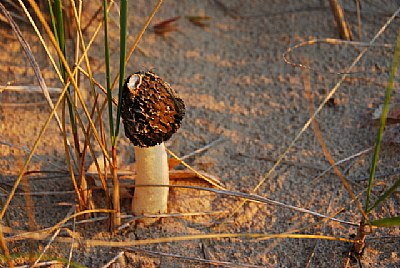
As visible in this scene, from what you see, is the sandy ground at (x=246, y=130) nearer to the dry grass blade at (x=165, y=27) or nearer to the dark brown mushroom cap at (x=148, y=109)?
the dry grass blade at (x=165, y=27)

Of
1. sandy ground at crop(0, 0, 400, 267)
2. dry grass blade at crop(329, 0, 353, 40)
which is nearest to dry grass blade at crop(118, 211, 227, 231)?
sandy ground at crop(0, 0, 400, 267)

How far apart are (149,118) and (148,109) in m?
0.02

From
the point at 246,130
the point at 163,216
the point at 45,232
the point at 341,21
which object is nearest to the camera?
the point at 45,232

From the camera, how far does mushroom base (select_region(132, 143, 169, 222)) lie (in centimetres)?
179

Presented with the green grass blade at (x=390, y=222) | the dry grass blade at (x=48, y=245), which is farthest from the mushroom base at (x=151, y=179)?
the green grass blade at (x=390, y=222)

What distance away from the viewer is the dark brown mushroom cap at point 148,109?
1601mm

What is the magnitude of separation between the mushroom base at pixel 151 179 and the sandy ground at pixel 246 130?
0.06 m

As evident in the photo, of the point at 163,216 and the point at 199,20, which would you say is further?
the point at 199,20

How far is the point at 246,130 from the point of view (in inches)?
89.1

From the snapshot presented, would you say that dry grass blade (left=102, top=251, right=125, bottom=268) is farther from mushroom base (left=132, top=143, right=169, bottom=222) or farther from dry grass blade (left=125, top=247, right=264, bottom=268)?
mushroom base (left=132, top=143, right=169, bottom=222)

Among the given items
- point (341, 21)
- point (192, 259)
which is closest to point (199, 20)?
point (341, 21)

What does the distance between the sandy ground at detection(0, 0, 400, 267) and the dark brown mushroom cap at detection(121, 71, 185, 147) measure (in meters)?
0.31

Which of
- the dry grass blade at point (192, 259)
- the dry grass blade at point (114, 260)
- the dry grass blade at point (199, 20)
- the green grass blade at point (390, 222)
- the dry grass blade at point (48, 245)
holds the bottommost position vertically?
the dry grass blade at point (114, 260)

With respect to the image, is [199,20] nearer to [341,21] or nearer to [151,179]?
[341,21]
